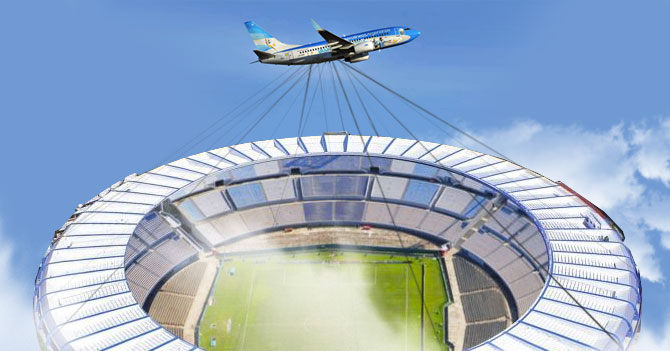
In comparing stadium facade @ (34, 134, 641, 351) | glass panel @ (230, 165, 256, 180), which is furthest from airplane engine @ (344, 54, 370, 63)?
glass panel @ (230, 165, 256, 180)

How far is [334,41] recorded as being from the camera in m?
57.9

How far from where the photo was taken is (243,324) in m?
60.1

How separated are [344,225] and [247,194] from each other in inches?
431

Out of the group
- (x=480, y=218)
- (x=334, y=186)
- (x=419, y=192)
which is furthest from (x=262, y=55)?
(x=480, y=218)

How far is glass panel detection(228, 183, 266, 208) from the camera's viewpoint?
72.2 m

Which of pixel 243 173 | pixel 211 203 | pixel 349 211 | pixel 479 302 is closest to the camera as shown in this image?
pixel 479 302

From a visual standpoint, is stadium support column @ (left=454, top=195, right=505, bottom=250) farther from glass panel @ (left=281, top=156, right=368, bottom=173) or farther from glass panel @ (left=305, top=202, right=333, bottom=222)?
glass panel @ (left=305, top=202, right=333, bottom=222)

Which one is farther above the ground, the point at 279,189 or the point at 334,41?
the point at 334,41

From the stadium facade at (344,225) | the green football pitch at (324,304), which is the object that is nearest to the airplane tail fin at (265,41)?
the stadium facade at (344,225)

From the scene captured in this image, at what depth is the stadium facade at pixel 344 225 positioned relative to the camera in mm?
47781

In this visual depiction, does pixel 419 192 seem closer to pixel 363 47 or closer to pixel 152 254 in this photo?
pixel 363 47

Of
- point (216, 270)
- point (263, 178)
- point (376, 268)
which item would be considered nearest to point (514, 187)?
point (376, 268)

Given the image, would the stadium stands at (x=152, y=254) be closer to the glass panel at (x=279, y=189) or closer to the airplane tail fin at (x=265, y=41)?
the glass panel at (x=279, y=189)

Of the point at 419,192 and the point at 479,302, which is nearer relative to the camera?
the point at 479,302
